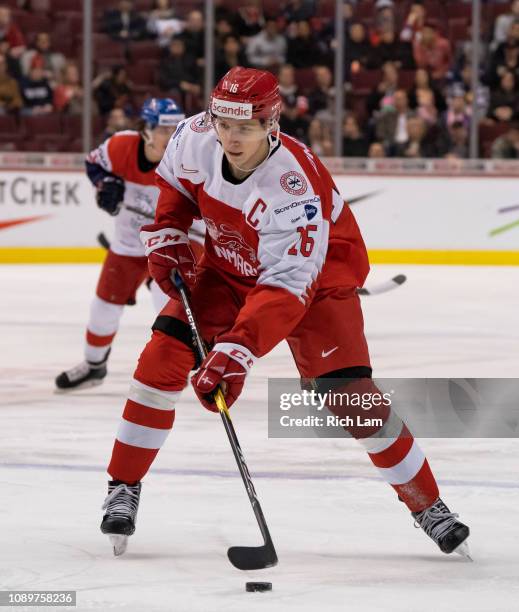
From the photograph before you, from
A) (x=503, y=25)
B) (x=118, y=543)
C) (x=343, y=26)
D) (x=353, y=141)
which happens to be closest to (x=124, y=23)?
(x=343, y=26)

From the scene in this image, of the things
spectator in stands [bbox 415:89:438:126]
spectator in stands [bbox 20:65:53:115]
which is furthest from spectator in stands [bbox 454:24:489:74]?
spectator in stands [bbox 20:65:53:115]

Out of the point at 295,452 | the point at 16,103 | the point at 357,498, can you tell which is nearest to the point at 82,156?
the point at 16,103

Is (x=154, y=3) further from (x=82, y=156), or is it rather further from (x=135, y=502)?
(x=135, y=502)

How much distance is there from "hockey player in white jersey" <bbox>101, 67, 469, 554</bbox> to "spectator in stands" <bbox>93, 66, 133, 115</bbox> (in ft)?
24.9

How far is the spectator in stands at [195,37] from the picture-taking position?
10.9 m

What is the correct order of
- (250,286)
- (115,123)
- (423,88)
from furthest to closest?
(423,88) → (115,123) → (250,286)

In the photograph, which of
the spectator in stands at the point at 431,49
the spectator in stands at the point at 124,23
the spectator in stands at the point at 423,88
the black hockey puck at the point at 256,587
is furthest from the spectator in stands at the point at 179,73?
the black hockey puck at the point at 256,587

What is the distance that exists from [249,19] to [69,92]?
1.50 m

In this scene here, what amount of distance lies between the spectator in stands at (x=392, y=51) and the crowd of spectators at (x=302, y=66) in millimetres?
10

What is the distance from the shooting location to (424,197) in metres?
10.5

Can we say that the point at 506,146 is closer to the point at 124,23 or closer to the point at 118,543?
the point at 124,23

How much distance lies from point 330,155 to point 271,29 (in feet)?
3.95

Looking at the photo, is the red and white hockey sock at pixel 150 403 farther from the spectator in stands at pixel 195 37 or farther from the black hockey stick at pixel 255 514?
the spectator in stands at pixel 195 37

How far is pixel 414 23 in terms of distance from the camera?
1152 cm
